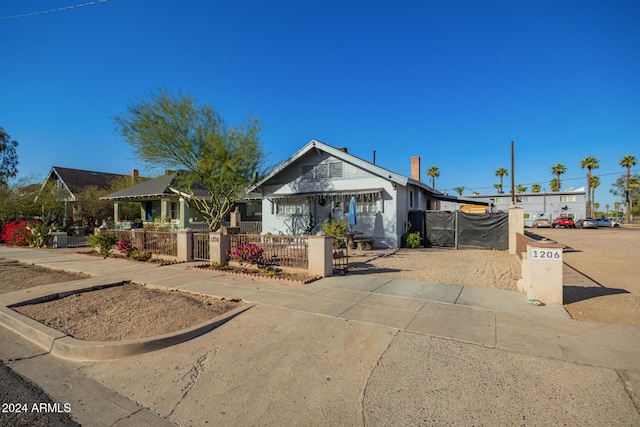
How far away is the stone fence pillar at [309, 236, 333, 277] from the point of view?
27.8 feet

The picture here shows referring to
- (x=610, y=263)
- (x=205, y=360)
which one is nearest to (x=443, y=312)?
(x=205, y=360)

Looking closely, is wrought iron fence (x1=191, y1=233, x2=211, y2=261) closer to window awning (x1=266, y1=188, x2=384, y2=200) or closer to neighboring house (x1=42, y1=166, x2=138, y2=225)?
window awning (x1=266, y1=188, x2=384, y2=200)

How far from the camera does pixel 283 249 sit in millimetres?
9672

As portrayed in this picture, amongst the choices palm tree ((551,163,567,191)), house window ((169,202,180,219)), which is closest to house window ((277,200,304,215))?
house window ((169,202,180,219))

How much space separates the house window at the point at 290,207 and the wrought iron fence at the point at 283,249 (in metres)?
7.54

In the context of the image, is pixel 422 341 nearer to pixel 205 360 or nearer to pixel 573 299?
pixel 205 360

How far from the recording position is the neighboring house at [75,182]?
1046 inches

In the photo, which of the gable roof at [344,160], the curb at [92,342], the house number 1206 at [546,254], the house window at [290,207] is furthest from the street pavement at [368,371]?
the house window at [290,207]

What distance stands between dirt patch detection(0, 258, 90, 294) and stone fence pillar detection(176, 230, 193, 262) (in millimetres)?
2849

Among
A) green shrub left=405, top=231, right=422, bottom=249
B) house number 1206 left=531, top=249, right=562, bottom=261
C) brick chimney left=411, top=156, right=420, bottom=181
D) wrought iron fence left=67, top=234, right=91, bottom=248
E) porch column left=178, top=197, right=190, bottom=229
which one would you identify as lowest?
wrought iron fence left=67, top=234, right=91, bottom=248

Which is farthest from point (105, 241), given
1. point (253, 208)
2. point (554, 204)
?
point (554, 204)

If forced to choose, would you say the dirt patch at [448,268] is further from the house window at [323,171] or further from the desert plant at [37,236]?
the desert plant at [37,236]

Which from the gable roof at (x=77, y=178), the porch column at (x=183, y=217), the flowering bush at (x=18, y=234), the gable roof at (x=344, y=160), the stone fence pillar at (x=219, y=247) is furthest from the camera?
the gable roof at (x=77, y=178)

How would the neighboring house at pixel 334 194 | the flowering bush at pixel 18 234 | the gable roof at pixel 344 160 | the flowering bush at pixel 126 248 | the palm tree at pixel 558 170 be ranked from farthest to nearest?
1. the palm tree at pixel 558 170
2. the flowering bush at pixel 18 234
3. the neighboring house at pixel 334 194
4. the gable roof at pixel 344 160
5. the flowering bush at pixel 126 248
